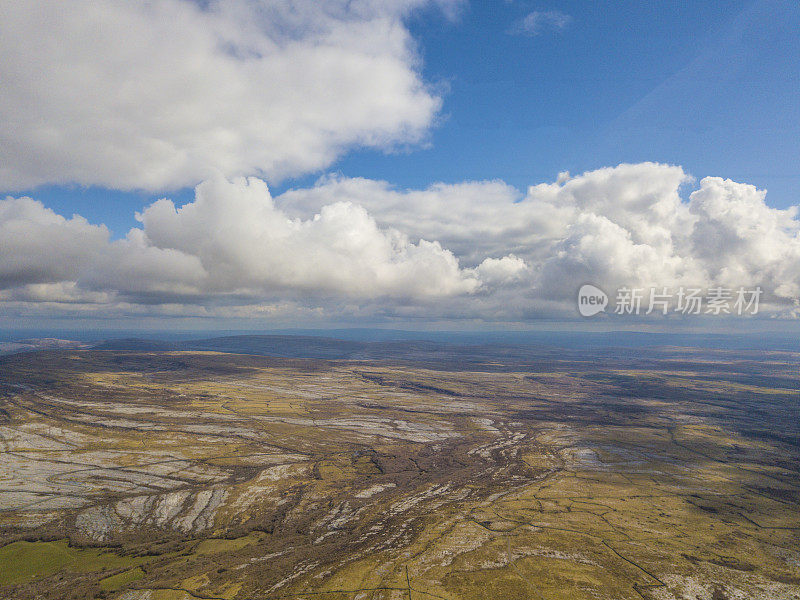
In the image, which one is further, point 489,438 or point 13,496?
point 489,438

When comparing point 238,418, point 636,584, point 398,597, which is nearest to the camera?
point 398,597

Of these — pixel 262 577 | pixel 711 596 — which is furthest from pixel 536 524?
pixel 262 577

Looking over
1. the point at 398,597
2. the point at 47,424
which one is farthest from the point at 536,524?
the point at 47,424

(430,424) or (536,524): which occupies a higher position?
(536,524)

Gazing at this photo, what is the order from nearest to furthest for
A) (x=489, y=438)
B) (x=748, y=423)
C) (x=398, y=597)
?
(x=398, y=597), (x=489, y=438), (x=748, y=423)

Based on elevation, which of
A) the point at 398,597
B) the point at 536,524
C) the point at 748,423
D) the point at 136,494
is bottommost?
the point at 748,423

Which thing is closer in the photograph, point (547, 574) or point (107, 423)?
point (547, 574)

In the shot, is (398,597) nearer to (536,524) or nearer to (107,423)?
(536,524)

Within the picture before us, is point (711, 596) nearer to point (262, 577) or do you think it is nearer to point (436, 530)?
point (436, 530)

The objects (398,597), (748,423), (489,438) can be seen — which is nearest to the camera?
(398,597)
